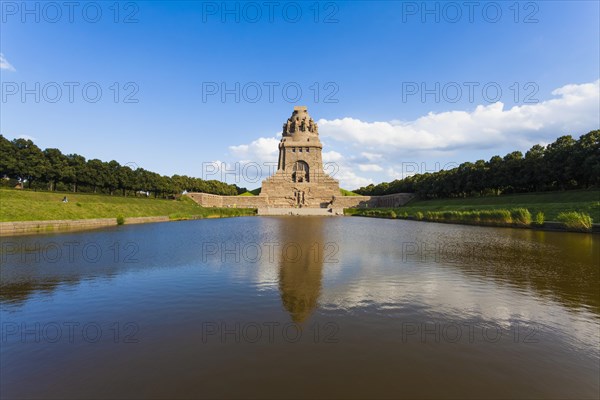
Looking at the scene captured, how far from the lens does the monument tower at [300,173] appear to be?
305 ft

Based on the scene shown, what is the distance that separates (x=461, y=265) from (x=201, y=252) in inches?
494

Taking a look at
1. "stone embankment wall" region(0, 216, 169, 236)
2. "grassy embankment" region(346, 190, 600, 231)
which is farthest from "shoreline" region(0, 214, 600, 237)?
"grassy embankment" region(346, 190, 600, 231)

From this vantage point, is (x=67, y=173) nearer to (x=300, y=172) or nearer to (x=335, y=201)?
(x=335, y=201)

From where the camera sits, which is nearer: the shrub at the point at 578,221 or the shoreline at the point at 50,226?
the shrub at the point at 578,221

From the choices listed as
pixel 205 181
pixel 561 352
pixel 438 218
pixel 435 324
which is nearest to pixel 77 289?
pixel 435 324

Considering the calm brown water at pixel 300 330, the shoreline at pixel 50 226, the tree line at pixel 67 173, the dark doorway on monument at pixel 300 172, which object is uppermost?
the dark doorway on monument at pixel 300 172

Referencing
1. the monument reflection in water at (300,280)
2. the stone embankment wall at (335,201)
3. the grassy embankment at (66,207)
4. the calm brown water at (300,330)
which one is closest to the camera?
the calm brown water at (300,330)

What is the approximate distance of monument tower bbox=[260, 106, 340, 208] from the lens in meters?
93.0

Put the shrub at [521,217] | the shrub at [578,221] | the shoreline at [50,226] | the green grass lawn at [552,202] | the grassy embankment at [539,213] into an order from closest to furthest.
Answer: the shrub at [578,221]
the grassy embankment at [539,213]
the shoreline at [50,226]
the shrub at [521,217]
the green grass lawn at [552,202]

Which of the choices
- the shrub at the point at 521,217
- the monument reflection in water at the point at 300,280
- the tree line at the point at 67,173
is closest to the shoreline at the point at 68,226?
the shrub at the point at 521,217

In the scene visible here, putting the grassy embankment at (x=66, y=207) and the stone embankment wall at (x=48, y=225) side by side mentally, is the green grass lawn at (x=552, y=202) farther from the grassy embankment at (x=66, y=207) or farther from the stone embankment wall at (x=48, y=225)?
the grassy embankment at (x=66, y=207)

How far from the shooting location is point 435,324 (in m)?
7.08

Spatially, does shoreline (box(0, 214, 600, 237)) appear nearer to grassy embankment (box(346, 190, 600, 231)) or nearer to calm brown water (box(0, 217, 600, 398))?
grassy embankment (box(346, 190, 600, 231))

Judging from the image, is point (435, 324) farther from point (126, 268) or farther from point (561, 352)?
point (126, 268)
